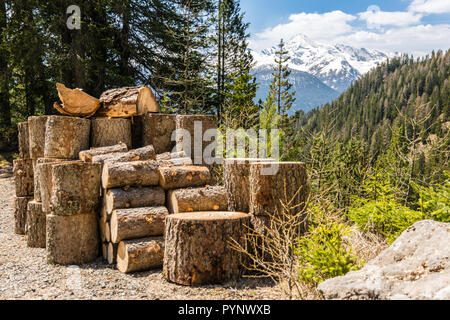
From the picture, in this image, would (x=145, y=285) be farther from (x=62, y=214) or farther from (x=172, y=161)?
(x=172, y=161)

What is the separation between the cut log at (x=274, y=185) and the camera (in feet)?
13.1

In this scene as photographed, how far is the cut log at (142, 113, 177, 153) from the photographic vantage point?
19.7 ft

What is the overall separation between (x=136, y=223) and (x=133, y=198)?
1.27ft

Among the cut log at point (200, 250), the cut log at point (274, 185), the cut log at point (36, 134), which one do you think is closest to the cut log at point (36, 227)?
the cut log at point (36, 134)

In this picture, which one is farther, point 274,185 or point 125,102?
point 125,102

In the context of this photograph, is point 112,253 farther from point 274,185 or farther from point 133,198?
point 274,185

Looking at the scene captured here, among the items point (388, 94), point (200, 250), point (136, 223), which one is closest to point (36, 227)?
point (136, 223)

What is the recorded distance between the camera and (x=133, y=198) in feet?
14.4

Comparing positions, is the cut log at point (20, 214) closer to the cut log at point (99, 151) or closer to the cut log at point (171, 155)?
the cut log at point (99, 151)

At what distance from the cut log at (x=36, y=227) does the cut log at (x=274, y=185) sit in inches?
140

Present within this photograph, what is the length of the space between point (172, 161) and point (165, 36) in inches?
406

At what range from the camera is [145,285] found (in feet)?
11.9

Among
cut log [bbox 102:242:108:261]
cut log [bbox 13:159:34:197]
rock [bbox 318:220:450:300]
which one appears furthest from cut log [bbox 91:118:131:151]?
rock [bbox 318:220:450:300]
